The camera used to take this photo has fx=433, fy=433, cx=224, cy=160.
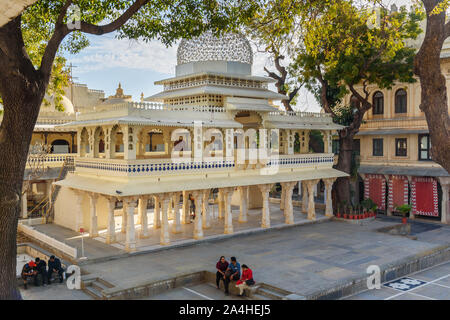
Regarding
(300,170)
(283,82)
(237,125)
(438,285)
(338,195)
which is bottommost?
(438,285)

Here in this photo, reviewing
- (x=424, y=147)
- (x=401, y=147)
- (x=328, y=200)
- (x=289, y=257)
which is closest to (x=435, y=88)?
(x=289, y=257)

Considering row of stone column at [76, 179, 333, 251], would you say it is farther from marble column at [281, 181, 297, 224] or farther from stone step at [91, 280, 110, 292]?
stone step at [91, 280, 110, 292]

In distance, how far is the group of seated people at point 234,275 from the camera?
15.0 meters

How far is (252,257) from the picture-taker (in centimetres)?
1894

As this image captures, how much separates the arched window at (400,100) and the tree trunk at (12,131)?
89.0ft

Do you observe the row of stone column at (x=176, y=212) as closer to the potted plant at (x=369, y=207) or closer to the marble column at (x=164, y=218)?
the marble column at (x=164, y=218)

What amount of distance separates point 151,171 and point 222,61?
8083 millimetres

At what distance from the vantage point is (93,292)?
15008mm

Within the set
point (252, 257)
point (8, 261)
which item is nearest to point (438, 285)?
point (252, 257)

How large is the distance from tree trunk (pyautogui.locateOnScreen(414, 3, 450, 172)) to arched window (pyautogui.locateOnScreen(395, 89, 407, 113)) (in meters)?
20.6

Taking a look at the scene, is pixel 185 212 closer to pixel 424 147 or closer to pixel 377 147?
pixel 377 147

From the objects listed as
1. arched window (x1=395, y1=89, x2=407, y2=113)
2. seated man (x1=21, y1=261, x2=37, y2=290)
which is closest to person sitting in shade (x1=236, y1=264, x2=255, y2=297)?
seated man (x1=21, y1=261, x2=37, y2=290)

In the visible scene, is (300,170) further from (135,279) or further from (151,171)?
(135,279)

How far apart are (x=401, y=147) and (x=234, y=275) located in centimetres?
2049
